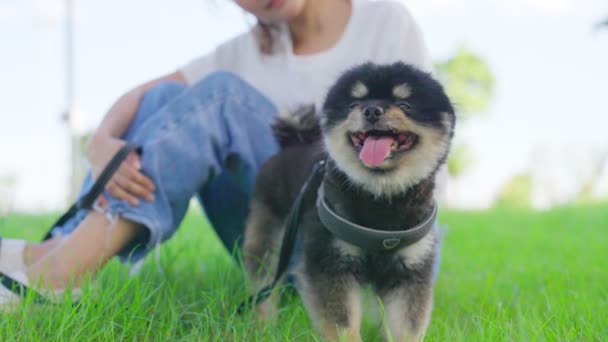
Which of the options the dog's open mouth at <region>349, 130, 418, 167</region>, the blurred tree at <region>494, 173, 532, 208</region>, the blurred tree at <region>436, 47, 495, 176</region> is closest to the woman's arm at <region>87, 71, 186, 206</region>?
the dog's open mouth at <region>349, 130, 418, 167</region>

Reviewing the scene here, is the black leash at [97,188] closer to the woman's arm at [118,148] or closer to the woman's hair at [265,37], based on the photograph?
the woman's arm at [118,148]

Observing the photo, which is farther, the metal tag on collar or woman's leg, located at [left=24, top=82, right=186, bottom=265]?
woman's leg, located at [left=24, top=82, right=186, bottom=265]

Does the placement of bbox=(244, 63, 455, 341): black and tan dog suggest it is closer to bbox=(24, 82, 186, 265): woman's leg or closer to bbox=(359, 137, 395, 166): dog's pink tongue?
bbox=(359, 137, 395, 166): dog's pink tongue

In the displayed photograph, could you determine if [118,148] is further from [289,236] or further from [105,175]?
[289,236]

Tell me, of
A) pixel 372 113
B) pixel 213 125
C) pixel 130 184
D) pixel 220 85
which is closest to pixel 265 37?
pixel 220 85

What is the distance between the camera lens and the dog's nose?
1822mm

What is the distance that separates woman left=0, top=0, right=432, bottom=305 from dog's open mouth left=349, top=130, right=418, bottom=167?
811 mm

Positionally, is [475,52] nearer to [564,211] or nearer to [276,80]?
[564,211]

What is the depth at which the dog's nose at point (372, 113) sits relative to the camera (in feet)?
5.98

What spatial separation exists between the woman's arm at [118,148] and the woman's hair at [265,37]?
0.54m

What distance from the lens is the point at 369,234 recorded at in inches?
73.6

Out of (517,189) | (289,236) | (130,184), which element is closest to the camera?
(289,236)

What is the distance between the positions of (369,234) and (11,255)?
172 cm

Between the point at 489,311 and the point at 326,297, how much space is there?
3.05ft
